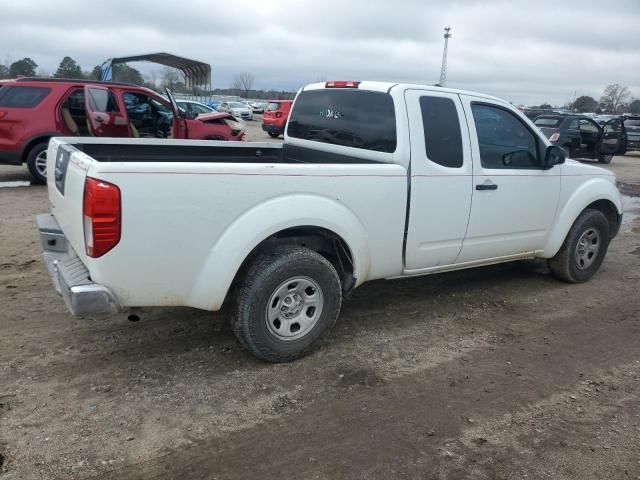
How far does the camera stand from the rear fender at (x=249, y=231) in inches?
128

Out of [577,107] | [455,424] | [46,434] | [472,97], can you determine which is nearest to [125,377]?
[46,434]

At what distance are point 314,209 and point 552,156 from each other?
8.70 feet

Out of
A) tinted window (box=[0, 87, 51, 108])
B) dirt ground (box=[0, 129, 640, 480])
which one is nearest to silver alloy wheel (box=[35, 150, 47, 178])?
tinted window (box=[0, 87, 51, 108])

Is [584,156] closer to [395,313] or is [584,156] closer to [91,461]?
[395,313]

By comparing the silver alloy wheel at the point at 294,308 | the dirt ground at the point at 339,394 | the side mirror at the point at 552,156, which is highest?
the side mirror at the point at 552,156

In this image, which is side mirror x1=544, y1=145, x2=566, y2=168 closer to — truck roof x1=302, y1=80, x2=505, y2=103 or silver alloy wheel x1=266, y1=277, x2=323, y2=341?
truck roof x1=302, y1=80, x2=505, y2=103

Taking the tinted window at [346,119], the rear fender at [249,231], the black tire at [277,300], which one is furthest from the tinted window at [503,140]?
the black tire at [277,300]

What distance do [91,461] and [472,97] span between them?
386cm

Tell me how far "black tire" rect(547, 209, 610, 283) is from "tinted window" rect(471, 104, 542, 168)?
0.99m

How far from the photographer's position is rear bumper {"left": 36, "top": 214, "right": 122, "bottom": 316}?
9.70 ft

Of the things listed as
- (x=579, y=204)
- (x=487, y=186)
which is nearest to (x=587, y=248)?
(x=579, y=204)

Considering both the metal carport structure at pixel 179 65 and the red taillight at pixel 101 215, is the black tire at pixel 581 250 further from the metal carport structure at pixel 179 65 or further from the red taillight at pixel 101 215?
the metal carport structure at pixel 179 65

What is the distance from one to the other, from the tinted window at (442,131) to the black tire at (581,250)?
193cm

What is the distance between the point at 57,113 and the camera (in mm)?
9375
